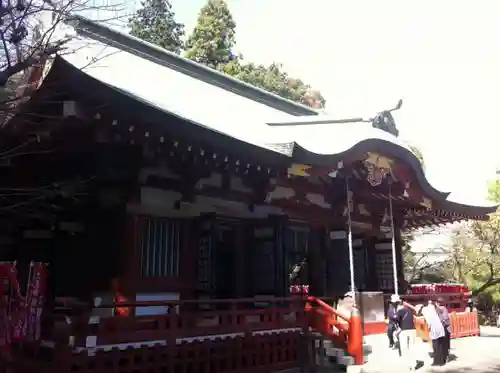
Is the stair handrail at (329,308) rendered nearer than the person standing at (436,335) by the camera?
Yes

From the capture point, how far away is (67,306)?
21.7 ft

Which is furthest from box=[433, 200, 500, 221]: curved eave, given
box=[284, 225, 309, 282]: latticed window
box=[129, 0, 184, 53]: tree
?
box=[129, 0, 184, 53]: tree

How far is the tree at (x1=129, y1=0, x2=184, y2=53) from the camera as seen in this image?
35844mm

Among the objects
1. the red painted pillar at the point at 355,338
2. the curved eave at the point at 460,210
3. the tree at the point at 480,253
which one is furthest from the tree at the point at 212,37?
the red painted pillar at the point at 355,338

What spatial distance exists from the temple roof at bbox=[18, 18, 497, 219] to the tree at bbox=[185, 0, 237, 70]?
517 inches

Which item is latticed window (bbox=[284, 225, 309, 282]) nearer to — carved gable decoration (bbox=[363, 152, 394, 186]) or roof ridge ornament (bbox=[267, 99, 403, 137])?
carved gable decoration (bbox=[363, 152, 394, 186])

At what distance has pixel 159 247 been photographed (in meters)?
8.95

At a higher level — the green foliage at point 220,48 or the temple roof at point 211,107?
the green foliage at point 220,48

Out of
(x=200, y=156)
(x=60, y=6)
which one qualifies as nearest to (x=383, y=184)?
(x=200, y=156)

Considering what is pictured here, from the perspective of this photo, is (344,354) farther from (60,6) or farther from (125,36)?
(125,36)

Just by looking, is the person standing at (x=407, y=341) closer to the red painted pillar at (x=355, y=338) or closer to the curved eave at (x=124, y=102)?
the red painted pillar at (x=355, y=338)

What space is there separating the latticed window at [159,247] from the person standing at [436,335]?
5.06m

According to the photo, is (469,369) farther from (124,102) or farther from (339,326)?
(124,102)

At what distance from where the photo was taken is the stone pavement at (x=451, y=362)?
9.71 metres
